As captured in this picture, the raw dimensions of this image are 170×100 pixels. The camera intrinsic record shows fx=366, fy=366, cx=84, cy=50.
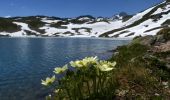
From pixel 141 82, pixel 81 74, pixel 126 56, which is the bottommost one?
pixel 126 56

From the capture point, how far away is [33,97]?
19422 mm

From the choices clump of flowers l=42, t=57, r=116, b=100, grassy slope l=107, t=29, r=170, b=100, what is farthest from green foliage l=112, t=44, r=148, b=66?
clump of flowers l=42, t=57, r=116, b=100

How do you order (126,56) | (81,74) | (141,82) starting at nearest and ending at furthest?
(81,74) < (141,82) < (126,56)

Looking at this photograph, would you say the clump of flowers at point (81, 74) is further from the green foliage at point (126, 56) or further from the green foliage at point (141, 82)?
the green foliage at point (126, 56)

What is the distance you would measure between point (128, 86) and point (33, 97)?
1063 cm

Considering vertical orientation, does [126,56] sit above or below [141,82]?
below

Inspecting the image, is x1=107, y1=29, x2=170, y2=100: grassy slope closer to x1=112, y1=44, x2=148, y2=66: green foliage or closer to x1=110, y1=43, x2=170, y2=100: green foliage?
x1=110, y1=43, x2=170, y2=100: green foliage

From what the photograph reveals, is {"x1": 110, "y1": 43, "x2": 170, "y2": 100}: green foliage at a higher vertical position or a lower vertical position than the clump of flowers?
lower

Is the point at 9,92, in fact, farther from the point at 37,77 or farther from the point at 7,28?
the point at 7,28

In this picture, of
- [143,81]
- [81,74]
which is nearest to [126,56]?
[143,81]

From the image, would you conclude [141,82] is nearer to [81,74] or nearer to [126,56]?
[81,74]

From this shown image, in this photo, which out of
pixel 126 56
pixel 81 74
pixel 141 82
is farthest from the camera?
pixel 126 56

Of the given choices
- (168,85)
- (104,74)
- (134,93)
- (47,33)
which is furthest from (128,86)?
(47,33)

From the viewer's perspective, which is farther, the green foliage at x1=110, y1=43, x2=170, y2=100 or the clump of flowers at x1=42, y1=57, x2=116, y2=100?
the green foliage at x1=110, y1=43, x2=170, y2=100
